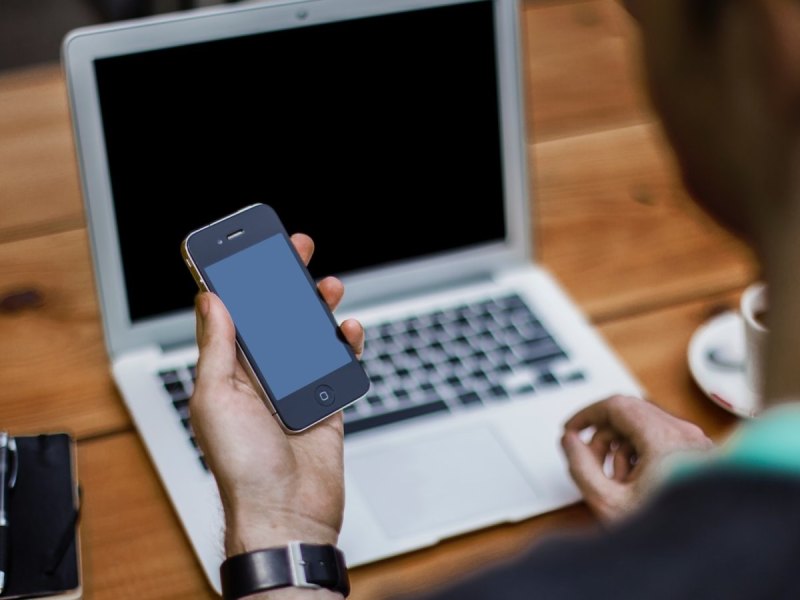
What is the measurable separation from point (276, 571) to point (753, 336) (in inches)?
18.0

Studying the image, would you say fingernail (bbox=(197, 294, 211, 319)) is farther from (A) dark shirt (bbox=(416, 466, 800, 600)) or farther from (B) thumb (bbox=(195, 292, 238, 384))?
(A) dark shirt (bbox=(416, 466, 800, 600))

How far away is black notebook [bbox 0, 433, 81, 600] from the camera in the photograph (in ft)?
3.02

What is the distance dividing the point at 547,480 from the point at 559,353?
16 centimetres

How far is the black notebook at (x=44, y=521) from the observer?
0.92 meters

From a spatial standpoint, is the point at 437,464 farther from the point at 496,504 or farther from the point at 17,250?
the point at 17,250

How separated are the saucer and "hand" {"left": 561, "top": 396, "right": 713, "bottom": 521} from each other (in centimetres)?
9

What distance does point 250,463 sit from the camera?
908 mm

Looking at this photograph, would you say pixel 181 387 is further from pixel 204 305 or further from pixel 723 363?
pixel 723 363

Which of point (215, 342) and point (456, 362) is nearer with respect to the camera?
point (215, 342)

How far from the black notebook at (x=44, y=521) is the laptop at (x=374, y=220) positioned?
0.08 metres

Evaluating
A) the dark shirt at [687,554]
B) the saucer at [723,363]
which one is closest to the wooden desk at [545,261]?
the saucer at [723,363]

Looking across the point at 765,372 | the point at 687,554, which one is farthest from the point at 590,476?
the point at 687,554

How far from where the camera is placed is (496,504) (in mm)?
1022

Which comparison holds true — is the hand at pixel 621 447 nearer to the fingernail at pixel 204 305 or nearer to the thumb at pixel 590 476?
the thumb at pixel 590 476
